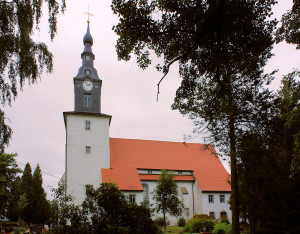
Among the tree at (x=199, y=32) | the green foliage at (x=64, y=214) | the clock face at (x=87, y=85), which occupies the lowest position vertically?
the green foliage at (x=64, y=214)

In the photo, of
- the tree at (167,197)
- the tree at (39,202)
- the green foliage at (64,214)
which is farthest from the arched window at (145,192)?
the green foliage at (64,214)

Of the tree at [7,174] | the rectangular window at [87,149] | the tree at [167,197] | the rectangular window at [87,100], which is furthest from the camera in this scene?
the rectangular window at [87,100]

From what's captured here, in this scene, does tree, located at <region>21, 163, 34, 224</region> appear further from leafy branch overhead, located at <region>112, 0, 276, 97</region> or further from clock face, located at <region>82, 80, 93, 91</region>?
leafy branch overhead, located at <region>112, 0, 276, 97</region>

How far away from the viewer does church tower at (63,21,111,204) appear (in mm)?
28750

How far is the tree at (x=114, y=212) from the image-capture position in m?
7.74

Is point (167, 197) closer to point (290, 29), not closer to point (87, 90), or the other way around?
point (87, 90)

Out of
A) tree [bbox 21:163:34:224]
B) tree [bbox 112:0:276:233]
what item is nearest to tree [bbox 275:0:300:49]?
tree [bbox 112:0:276:233]

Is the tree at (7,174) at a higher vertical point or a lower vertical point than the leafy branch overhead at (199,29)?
lower

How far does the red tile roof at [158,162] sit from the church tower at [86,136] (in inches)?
61.6

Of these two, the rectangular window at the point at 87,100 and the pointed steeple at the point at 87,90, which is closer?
the pointed steeple at the point at 87,90

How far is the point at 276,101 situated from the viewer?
13516 millimetres

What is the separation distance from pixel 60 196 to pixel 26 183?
3930 cm

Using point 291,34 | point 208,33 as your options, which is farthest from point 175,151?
point 208,33

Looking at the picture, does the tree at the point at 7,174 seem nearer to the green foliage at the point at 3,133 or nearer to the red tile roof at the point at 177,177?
the red tile roof at the point at 177,177
